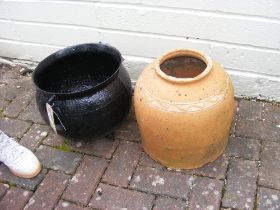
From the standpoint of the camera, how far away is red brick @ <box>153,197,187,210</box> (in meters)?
2.31

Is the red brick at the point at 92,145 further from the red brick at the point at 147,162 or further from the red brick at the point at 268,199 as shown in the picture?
the red brick at the point at 268,199

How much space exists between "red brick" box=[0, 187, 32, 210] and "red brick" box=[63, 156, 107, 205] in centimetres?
26

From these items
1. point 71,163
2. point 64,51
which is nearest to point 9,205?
point 71,163

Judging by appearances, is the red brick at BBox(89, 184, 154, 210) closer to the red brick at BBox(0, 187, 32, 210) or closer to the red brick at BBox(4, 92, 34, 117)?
the red brick at BBox(0, 187, 32, 210)

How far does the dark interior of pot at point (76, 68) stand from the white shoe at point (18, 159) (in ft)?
1.47

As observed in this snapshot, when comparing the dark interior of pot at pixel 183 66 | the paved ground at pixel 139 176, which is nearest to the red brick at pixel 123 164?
the paved ground at pixel 139 176

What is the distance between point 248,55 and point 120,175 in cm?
122

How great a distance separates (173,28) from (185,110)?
0.81 m

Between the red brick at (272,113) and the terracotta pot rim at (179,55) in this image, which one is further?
the red brick at (272,113)

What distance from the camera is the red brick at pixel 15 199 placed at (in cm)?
244

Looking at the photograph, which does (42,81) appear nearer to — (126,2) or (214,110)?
(126,2)

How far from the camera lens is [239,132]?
2709 mm

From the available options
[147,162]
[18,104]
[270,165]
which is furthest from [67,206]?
[270,165]

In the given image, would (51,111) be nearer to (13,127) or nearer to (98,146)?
(98,146)
